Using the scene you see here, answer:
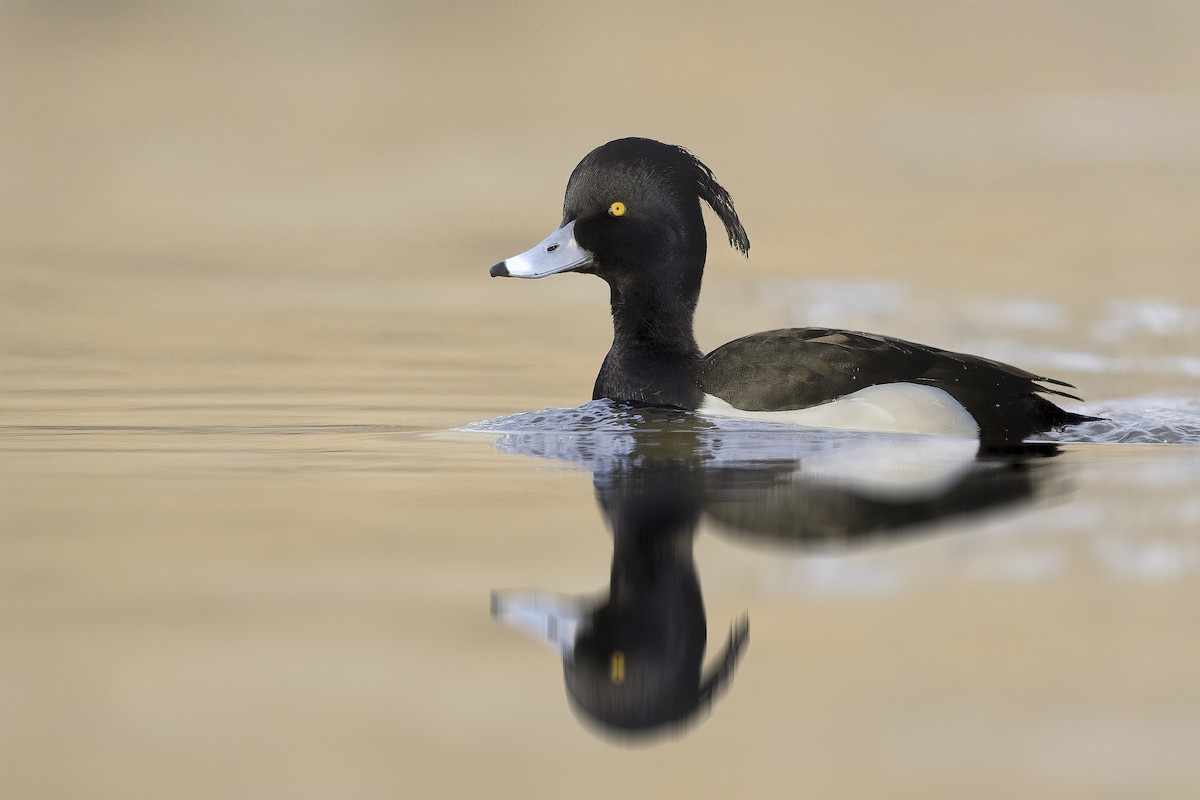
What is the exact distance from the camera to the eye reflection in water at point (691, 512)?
8.16 feet

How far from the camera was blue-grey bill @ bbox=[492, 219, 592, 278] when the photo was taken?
5922 mm

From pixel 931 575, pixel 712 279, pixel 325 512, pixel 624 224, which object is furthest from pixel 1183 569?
pixel 712 279

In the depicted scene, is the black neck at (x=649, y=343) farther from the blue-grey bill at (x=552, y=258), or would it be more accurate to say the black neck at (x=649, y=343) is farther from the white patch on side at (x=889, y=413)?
the white patch on side at (x=889, y=413)

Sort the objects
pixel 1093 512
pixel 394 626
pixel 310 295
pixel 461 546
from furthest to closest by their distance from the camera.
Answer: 1. pixel 310 295
2. pixel 1093 512
3. pixel 461 546
4. pixel 394 626

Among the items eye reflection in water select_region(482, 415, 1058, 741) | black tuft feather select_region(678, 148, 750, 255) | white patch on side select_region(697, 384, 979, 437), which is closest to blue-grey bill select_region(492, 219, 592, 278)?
black tuft feather select_region(678, 148, 750, 255)

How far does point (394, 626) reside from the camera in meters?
2.69

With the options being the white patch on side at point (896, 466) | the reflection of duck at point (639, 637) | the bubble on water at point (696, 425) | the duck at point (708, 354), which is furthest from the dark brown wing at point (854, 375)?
the reflection of duck at point (639, 637)

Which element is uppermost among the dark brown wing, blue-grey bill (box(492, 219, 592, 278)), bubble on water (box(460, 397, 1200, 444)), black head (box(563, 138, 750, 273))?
black head (box(563, 138, 750, 273))

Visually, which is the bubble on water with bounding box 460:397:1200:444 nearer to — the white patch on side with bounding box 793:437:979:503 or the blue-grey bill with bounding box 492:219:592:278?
the white patch on side with bounding box 793:437:979:503

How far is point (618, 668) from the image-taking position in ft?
8.38

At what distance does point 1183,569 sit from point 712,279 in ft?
24.7

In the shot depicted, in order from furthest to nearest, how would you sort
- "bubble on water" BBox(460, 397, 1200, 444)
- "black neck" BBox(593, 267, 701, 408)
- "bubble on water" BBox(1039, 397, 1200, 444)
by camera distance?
"black neck" BBox(593, 267, 701, 408)
"bubble on water" BBox(1039, 397, 1200, 444)
"bubble on water" BBox(460, 397, 1200, 444)

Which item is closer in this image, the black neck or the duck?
the duck

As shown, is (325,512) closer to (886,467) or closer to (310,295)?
(886,467)
